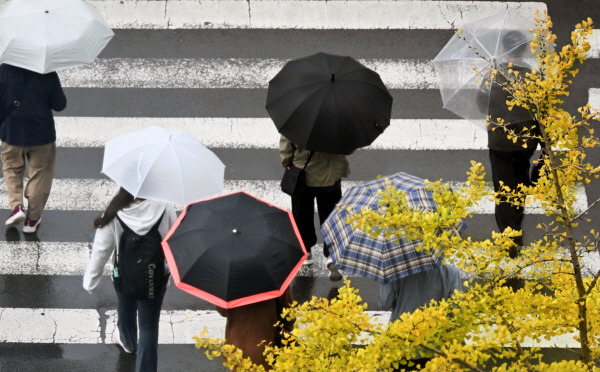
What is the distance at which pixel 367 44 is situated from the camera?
9992mm

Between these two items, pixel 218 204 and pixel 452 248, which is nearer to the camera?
pixel 452 248

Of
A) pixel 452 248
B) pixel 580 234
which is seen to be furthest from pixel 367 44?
pixel 452 248

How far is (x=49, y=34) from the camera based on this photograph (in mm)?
7273

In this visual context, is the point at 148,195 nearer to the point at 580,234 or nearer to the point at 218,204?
the point at 218,204

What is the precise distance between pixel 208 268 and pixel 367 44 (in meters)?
5.31

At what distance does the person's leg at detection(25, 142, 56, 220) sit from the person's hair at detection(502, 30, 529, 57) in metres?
4.19

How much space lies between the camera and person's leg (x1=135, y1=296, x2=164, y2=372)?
251 inches

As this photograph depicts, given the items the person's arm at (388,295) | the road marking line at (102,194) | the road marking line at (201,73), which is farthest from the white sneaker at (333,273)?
the road marking line at (201,73)

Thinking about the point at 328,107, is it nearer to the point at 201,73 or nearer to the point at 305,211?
the point at 305,211

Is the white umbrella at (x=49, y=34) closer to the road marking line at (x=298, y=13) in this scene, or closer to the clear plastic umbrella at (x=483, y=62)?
the road marking line at (x=298, y=13)

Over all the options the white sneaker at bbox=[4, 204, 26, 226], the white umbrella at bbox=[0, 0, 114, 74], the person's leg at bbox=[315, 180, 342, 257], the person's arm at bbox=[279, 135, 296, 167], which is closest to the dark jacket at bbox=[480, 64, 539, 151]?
the person's leg at bbox=[315, 180, 342, 257]

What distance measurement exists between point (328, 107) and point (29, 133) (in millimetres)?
2845

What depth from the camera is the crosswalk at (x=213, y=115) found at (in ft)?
25.3

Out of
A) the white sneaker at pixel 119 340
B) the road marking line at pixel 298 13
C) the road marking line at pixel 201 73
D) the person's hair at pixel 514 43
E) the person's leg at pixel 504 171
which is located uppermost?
the road marking line at pixel 298 13
